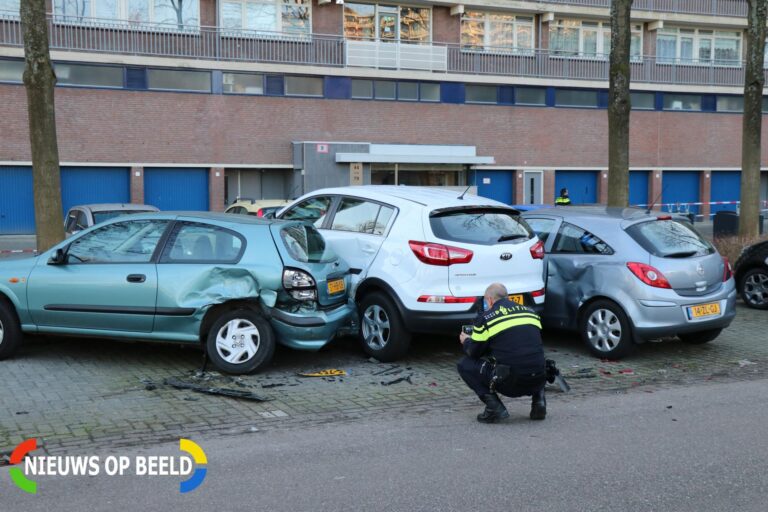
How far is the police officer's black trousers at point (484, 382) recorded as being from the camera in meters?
6.38

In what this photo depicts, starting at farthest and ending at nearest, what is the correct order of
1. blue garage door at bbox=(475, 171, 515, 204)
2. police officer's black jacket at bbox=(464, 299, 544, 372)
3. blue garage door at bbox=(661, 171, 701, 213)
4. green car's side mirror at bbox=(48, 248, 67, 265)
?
1. blue garage door at bbox=(661, 171, 701, 213)
2. blue garage door at bbox=(475, 171, 515, 204)
3. green car's side mirror at bbox=(48, 248, 67, 265)
4. police officer's black jacket at bbox=(464, 299, 544, 372)

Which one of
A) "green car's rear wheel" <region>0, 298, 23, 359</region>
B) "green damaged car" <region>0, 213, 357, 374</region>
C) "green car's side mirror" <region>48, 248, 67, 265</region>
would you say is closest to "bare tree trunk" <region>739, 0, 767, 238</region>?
"green damaged car" <region>0, 213, 357, 374</region>

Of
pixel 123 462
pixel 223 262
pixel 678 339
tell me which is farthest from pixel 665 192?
pixel 123 462

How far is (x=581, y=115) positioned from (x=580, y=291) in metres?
27.6

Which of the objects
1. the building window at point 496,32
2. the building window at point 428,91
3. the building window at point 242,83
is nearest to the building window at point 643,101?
the building window at point 496,32

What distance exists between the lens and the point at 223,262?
799 centimetres

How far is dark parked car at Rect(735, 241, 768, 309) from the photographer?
12336 mm

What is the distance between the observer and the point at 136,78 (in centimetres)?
2772

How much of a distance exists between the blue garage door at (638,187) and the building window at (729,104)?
4.92m

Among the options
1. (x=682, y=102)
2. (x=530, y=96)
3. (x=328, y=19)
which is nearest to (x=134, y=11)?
(x=328, y=19)

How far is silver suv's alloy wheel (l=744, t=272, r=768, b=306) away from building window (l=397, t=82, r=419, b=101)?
824 inches

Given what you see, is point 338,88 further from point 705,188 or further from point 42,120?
point 42,120

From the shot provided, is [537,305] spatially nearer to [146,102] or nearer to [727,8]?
[146,102]

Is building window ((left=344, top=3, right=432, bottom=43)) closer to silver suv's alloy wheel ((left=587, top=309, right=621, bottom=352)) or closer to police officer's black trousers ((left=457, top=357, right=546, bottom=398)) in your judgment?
silver suv's alloy wheel ((left=587, top=309, right=621, bottom=352))
